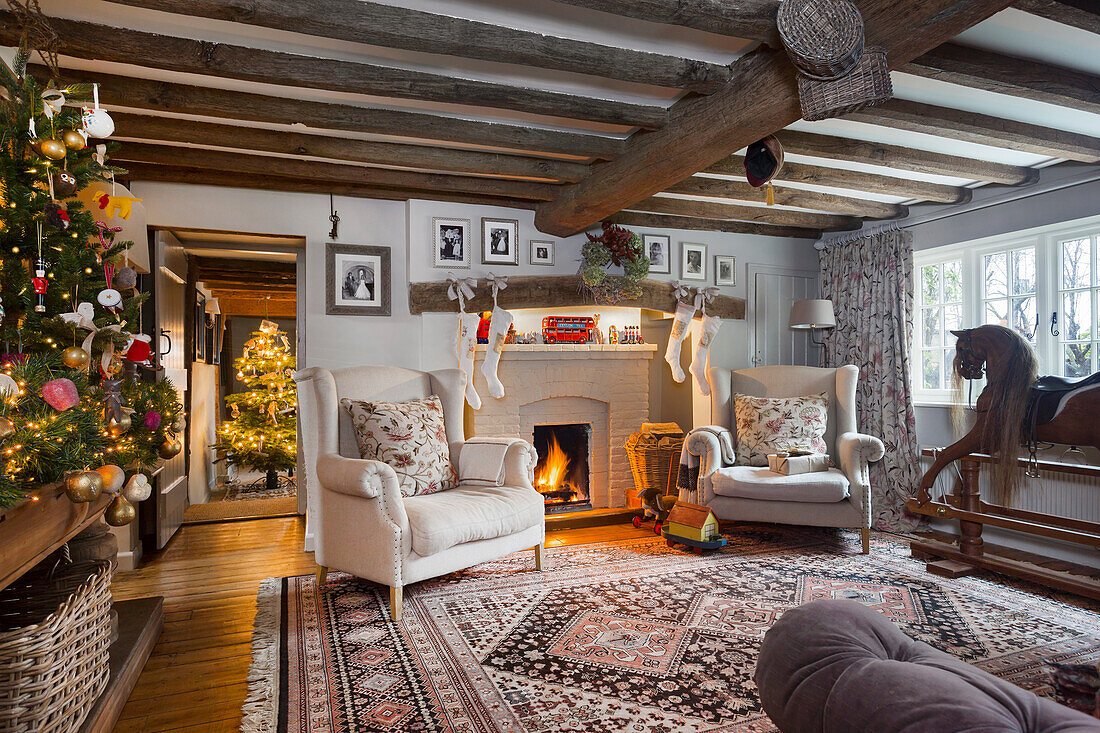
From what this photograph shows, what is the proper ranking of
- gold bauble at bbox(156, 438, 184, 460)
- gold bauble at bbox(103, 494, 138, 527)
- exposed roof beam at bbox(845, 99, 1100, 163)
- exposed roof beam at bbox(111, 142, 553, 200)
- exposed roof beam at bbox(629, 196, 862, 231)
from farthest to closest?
exposed roof beam at bbox(629, 196, 862, 231)
exposed roof beam at bbox(111, 142, 553, 200)
exposed roof beam at bbox(845, 99, 1100, 163)
gold bauble at bbox(156, 438, 184, 460)
gold bauble at bbox(103, 494, 138, 527)

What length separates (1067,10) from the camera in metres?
2.09

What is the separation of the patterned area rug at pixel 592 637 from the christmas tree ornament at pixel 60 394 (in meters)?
1.06

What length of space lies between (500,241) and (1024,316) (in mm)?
3414

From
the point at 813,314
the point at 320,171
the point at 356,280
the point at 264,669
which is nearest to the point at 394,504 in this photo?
the point at 264,669

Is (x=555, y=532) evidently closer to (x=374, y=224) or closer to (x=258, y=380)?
(x=374, y=224)

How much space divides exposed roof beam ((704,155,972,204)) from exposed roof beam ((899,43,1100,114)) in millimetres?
1223

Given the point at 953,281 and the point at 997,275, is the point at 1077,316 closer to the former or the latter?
the point at 997,275

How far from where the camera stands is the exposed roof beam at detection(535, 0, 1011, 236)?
1859mm

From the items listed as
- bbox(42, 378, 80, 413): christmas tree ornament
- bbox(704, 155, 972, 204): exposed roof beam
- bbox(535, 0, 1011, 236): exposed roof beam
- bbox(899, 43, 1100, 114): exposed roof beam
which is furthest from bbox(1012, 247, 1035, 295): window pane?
bbox(42, 378, 80, 413): christmas tree ornament

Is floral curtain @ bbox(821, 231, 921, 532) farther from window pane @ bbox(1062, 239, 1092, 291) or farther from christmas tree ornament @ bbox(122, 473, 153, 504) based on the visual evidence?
christmas tree ornament @ bbox(122, 473, 153, 504)

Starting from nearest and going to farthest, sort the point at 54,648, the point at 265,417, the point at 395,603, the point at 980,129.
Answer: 1. the point at 54,648
2. the point at 395,603
3. the point at 980,129
4. the point at 265,417

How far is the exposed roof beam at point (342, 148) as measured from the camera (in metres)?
3.19

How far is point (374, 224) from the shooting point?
14.4 ft

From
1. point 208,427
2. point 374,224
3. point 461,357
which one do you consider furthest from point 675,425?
point 208,427
